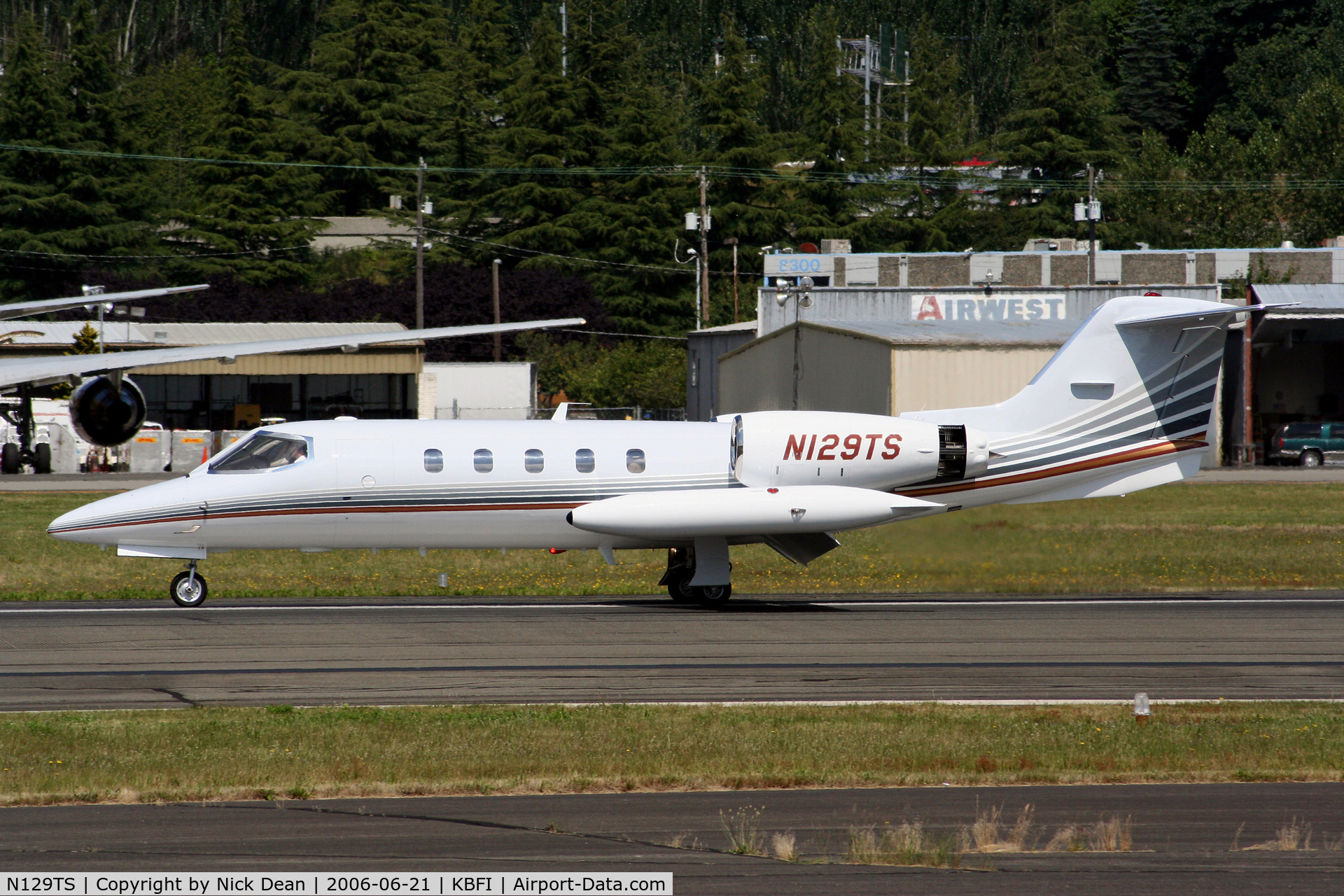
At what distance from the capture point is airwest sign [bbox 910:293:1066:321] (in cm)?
6216

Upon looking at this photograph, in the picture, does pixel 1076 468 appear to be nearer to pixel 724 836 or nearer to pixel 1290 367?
pixel 724 836

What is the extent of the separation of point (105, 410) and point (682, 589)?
927cm

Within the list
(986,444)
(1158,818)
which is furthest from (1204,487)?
(1158,818)

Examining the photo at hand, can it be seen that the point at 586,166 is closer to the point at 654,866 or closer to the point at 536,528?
the point at 536,528

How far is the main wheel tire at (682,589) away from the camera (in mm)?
22562

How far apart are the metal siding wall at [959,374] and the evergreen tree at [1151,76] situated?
9724 cm

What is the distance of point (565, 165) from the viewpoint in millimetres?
102375

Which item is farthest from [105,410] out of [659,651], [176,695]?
[659,651]

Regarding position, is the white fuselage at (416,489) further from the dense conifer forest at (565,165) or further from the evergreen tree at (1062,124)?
the evergreen tree at (1062,124)

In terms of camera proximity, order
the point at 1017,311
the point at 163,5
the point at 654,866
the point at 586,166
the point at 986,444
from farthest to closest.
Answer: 1. the point at 163,5
2. the point at 586,166
3. the point at 1017,311
4. the point at 986,444
5. the point at 654,866

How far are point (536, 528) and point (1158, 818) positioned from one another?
1296cm

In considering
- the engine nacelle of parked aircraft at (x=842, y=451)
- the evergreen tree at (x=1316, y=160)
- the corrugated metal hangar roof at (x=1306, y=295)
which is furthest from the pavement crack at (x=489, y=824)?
the evergreen tree at (x=1316, y=160)

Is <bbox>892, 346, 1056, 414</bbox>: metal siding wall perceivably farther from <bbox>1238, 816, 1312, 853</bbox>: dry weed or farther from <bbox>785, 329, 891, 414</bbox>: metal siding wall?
<bbox>1238, 816, 1312, 853</bbox>: dry weed

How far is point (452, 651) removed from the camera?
17.4 meters
